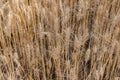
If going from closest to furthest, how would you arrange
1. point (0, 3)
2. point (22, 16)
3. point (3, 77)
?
point (3, 77)
point (22, 16)
point (0, 3)

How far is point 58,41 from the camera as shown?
1251mm

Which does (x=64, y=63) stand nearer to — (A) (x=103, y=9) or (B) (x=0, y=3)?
(A) (x=103, y=9)

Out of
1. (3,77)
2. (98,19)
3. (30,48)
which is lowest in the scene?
(3,77)

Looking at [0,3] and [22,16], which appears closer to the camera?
[22,16]

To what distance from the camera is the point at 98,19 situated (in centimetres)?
135

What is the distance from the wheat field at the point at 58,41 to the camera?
1.22 metres

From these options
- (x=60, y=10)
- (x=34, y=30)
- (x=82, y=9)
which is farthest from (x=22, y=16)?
(x=82, y=9)

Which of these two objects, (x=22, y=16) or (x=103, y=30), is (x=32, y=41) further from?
(x=103, y=30)

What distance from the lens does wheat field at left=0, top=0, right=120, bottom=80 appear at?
48.0 inches

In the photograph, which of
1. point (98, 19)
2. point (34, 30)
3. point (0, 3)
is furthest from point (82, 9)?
point (0, 3)

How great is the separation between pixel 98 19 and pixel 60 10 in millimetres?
221

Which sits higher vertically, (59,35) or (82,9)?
(82,9)

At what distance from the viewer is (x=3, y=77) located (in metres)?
1.23

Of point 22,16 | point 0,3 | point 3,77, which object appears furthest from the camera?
point 0,3
